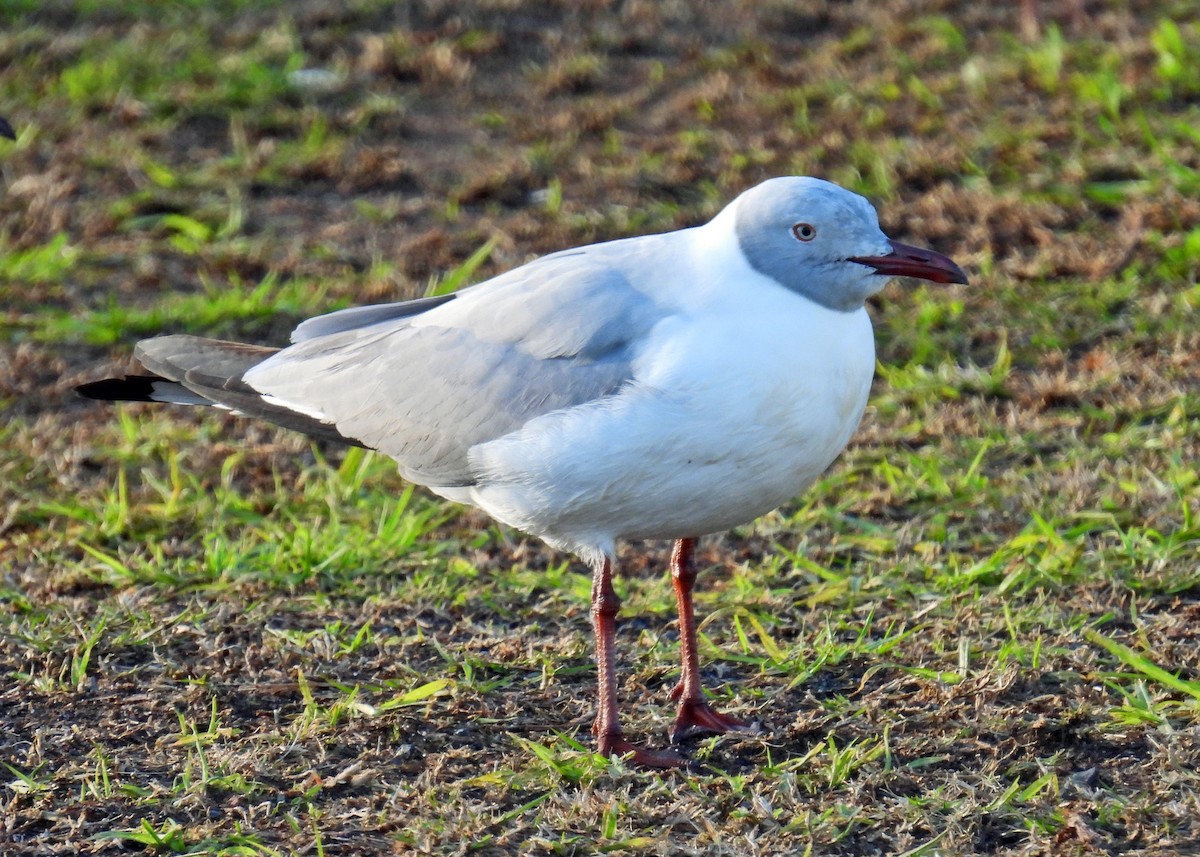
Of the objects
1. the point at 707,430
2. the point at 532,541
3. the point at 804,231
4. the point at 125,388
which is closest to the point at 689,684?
the point at 707,430

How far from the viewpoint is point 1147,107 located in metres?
7.54

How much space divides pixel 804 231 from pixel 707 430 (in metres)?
0.53

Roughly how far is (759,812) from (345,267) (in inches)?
149

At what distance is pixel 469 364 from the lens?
3947 mm

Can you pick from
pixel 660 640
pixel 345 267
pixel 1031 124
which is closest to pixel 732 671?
pixel 660 640

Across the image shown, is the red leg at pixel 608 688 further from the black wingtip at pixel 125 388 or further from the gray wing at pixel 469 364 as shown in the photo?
the black wingtip at pixel 125 388

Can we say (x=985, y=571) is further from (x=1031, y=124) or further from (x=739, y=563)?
(x=1031, y=124)

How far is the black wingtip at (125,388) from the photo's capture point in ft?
14.4

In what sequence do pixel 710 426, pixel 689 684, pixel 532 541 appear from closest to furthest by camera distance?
pixel 710 426 → pixel 689 684 → pixel 532 541

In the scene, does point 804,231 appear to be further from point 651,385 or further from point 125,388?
point 125,388

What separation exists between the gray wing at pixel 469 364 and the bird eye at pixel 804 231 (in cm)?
35

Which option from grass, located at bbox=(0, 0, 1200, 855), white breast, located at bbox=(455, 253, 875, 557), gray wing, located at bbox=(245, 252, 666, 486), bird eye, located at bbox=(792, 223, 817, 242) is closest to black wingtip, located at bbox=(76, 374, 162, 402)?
gray wing, located at bbox=(245, 252, 666, 486)

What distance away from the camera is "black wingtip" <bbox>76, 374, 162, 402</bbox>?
4.38 meters

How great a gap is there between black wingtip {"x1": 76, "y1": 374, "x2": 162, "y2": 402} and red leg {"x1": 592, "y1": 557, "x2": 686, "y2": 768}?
1.37 meters
